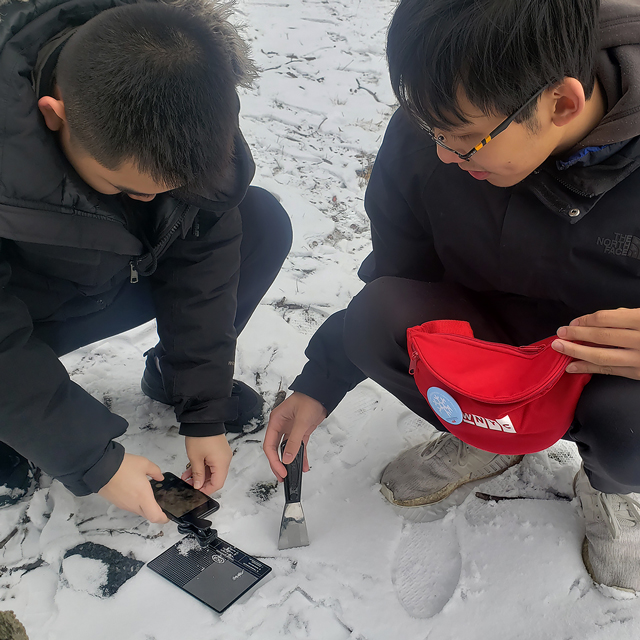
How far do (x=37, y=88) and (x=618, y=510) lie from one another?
1.37 meters

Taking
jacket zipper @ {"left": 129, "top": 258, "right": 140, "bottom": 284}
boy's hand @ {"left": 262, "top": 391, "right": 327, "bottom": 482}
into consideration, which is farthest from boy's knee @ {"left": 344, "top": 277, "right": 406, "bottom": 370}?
jacket zipper @ {"left": 129, "top": 258, "right": 140, "bottom": 284}

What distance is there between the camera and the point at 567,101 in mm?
888

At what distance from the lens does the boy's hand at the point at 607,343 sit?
886 millimetres

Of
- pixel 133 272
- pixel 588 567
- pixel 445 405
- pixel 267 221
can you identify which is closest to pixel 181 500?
pixel 133 272

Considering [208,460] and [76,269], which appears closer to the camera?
[76,269]

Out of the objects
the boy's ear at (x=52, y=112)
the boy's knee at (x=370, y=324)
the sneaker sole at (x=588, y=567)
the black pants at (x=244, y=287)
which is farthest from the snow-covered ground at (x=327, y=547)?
the boy's ear at (x=52, y=112)

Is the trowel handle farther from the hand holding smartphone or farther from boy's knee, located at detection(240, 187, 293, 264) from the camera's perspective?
boy's knee, located at detection(240, 187, 293, 264)

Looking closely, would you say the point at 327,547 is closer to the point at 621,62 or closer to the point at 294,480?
the point at 294,480

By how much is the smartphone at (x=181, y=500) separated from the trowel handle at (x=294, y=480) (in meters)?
0.16

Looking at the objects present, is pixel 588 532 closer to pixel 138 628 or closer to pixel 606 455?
pixel 606 455

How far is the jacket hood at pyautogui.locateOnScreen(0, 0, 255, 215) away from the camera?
0.92 metres

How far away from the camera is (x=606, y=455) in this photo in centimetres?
97

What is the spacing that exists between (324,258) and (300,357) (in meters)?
0.63

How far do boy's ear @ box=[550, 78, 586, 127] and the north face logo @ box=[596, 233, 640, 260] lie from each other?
23 cm
